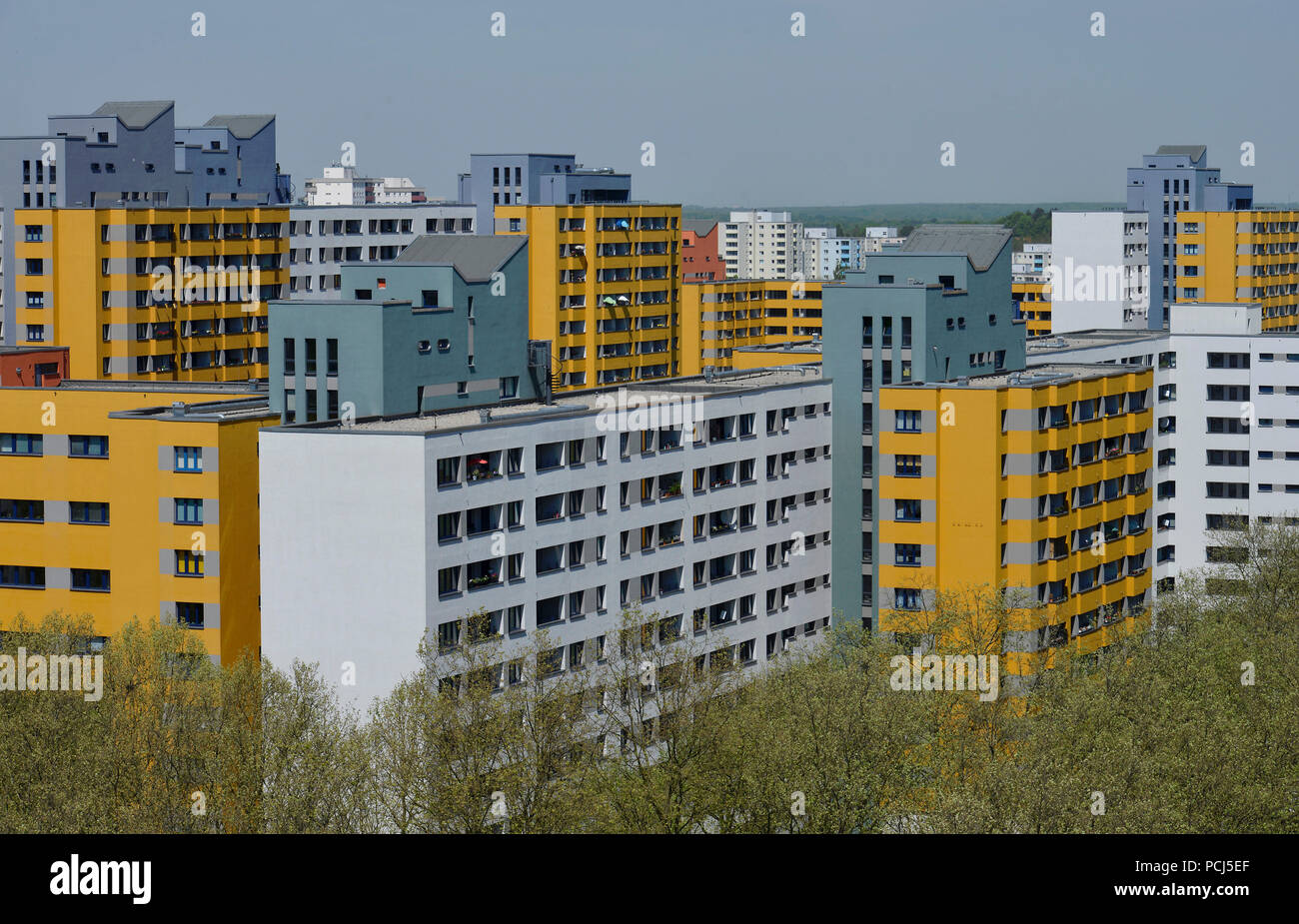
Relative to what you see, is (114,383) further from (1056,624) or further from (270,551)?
(1056,624)

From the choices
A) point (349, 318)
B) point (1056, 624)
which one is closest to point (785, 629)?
point (1056, 624)

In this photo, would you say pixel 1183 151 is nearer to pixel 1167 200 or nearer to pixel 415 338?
pixel 1167 200

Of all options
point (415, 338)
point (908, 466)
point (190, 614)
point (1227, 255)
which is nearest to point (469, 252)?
point (415, 338)

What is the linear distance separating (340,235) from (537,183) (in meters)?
17.6

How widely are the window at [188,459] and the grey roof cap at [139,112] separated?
74227 millimetres

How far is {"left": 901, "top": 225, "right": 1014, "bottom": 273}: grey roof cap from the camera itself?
7981cm

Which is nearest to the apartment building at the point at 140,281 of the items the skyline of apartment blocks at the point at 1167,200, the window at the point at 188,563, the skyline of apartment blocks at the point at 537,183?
the skyline of apartment blocks at the point at 537,183

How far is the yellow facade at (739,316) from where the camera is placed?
541 feet

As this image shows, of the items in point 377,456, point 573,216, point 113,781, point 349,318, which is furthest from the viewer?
point 573,216

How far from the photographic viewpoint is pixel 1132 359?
307 feet

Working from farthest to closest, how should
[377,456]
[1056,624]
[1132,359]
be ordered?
[1132,359] → [1056,624] → [377,456]

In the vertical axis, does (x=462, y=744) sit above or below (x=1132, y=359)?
below

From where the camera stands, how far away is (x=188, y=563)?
5800 cm
